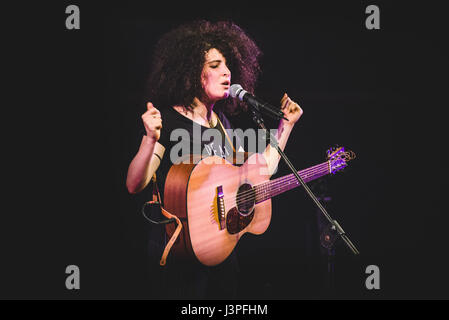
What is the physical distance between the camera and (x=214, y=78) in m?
1.96

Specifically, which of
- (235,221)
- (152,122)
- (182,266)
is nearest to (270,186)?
(235,221)

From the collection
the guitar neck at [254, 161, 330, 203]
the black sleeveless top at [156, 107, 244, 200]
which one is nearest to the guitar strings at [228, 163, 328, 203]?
the guitar neck at [254, 161, 330, 203]

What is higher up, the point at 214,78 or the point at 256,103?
the point at 214,78

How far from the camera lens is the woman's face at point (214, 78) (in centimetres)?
195

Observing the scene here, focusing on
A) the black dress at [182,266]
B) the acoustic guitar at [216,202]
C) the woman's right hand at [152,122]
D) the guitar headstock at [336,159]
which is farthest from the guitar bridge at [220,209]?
the guitar headstock at [336,159]

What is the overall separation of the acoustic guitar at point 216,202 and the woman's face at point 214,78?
0.38 meters

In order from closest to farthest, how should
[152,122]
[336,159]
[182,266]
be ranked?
[152,122] → [182,266] → [336,159]

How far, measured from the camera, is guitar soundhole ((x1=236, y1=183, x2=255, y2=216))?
1901 mm

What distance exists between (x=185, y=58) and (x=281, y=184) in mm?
906

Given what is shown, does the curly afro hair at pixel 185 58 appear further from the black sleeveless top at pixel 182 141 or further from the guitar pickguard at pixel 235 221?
the guitar pickguard at pixel 235 221

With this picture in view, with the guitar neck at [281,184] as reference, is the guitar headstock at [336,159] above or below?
above

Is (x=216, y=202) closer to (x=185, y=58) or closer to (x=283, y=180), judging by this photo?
(x=283, y=180)
